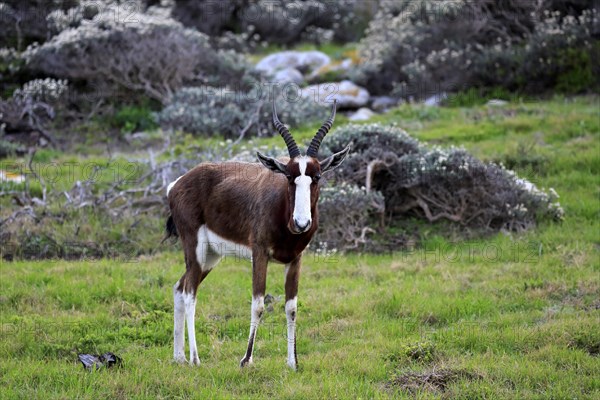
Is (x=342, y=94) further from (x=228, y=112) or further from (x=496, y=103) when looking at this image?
(x=496, y=103)

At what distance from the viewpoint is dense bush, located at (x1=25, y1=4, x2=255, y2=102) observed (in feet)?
64.4

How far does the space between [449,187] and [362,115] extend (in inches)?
249

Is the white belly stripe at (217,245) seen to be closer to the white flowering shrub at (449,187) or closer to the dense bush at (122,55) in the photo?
the white flowering shrub at (449,187)

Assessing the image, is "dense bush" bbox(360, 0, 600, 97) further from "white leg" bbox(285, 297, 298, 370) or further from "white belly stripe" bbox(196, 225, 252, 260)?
"white leg" bbox(285, 297, 298, 370)

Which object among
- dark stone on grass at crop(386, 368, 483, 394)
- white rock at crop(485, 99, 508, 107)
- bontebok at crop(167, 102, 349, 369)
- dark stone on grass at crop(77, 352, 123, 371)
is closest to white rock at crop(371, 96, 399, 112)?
white rock at crop(485, 99, 508, 107)

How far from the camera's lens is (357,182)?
42.4 feet

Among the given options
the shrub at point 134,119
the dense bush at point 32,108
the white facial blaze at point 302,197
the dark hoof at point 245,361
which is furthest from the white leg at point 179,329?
the shrub at point 134,119

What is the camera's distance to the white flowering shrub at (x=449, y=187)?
40.6 feet

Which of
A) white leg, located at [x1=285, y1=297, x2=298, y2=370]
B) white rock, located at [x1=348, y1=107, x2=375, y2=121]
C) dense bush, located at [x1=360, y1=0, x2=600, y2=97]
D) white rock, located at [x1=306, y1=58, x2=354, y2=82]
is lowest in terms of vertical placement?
white leg, located at [x1=285, y1=297, x2=298, y2=370]

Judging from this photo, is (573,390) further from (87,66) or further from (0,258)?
(87,66)

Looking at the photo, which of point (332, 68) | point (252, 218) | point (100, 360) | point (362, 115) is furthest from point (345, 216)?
point (332, 68)

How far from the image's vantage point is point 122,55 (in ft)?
63.9

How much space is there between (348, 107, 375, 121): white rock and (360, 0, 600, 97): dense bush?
193 cm

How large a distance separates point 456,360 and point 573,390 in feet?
3.87
